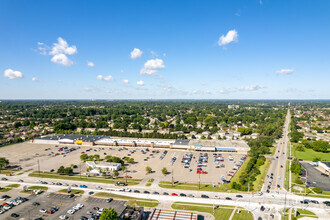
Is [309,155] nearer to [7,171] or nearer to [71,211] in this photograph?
[71,211]

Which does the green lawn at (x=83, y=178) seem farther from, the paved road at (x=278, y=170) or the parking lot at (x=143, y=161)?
the paved road at (x=278, y=170)

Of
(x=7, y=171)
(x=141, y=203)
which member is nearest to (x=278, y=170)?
(x=141, y=203)

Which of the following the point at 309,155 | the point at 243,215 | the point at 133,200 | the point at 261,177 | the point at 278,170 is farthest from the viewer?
the point at 309,155

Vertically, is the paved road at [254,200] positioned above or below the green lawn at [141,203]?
below

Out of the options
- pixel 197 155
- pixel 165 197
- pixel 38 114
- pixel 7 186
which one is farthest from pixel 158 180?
pixel 38 114

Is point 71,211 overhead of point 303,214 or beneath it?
overhead

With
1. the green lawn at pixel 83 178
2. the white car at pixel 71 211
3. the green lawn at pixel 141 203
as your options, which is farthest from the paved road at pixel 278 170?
the white car at pixel 71 211

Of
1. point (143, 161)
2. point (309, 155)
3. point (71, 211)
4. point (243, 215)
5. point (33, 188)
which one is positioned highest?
point (71, 211)
